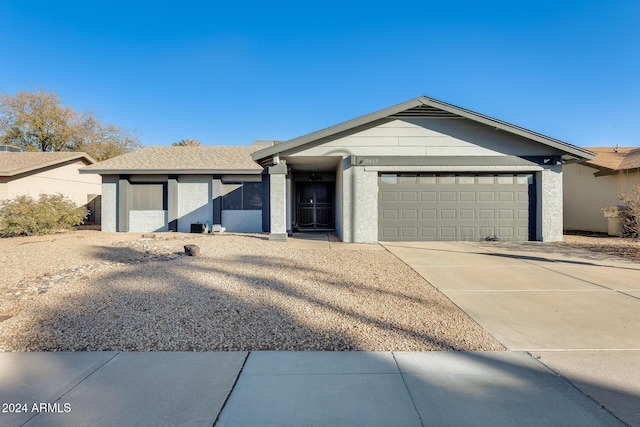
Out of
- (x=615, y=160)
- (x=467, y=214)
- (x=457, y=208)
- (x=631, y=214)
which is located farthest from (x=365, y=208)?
(x=615, y=160)

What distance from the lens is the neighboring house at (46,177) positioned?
1677cm

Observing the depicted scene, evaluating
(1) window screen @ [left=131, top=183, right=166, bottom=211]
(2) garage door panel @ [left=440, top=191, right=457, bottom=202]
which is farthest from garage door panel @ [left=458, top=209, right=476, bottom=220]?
(1) window screen @ [left=131, top=183, right=166, bottom=211]

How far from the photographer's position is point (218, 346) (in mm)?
3619

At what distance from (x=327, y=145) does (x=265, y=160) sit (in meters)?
2.38

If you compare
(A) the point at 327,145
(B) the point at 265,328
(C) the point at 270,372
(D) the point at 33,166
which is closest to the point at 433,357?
(C) the point at 270,372

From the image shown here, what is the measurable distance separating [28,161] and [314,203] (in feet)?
53.7

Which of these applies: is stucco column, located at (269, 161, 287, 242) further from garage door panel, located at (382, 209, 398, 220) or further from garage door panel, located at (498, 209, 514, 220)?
garage door panel, located at (498, 209, 514, 220)

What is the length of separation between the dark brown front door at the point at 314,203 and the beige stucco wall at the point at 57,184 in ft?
46.9

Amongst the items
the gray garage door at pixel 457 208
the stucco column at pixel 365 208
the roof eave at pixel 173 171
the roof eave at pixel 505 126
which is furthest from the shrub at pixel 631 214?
the roof eave at pixel 173 171

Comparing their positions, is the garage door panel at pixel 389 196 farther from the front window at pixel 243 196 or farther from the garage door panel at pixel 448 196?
the front window at pixel 243 196

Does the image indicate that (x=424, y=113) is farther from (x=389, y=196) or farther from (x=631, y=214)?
(x=631, y=214)

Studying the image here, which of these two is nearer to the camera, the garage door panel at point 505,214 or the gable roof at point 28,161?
the garage door panel at point 505,214

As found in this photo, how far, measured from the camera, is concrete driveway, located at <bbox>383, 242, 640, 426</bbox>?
3.04 m

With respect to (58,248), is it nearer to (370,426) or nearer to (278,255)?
(278,255)
